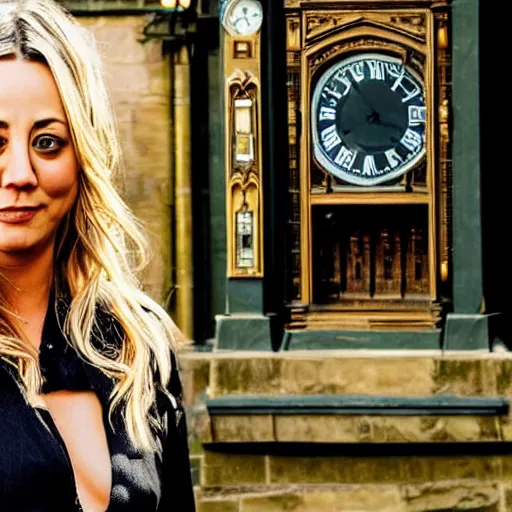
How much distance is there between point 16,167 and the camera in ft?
6.13

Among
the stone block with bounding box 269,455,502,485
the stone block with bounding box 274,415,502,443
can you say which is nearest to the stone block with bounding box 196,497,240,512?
the stone block with bounding box 269,455,502,485

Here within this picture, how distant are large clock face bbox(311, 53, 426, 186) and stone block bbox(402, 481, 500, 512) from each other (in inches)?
65.8

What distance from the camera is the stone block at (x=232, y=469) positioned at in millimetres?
7863

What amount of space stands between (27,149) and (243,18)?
617 centimetres

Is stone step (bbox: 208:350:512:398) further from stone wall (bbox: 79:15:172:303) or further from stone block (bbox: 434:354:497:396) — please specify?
stone wall (bbox: 79:15:172:303)

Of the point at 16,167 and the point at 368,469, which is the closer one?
the point at 16,167

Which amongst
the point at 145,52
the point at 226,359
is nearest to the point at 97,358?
the point at 226,359

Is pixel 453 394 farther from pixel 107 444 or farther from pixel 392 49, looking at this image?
pixel 107 444

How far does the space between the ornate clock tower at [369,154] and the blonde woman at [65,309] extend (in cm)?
611

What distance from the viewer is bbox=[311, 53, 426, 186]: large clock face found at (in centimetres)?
816

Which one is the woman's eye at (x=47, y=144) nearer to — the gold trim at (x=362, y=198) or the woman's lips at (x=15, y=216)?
the woman's lips at (x=15, y=216)

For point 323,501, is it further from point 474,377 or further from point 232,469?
point 474,377

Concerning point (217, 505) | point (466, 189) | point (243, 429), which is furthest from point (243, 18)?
point (217, 505)

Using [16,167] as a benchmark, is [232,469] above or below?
below
